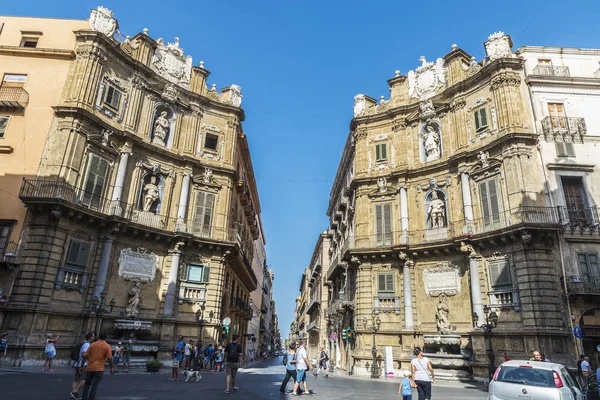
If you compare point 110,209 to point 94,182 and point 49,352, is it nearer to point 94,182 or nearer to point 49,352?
point 94,182

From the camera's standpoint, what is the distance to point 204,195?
1039 inches

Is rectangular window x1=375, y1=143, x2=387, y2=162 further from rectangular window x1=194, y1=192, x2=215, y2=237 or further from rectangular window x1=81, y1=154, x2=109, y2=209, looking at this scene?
rectangular window x1=81, y1=154, x2=109, y2=209

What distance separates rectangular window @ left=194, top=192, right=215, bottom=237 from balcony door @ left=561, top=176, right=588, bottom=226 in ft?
→ 68.8

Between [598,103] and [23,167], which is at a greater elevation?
[598,103]

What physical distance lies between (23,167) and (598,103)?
32307 millimetres

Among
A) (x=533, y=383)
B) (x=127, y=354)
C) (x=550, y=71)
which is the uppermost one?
(x=550, y=71)

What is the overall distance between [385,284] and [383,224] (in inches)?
162

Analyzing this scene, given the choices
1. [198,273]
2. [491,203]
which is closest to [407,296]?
[491,203]

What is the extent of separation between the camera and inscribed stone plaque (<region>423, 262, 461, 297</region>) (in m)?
23.1

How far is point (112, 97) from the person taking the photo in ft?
77.1

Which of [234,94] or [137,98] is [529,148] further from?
[137,98]

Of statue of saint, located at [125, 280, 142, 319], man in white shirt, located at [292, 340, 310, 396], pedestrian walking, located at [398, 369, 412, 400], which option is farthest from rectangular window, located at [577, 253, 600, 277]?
statue of saint, located at [125, 280, 142, 319]

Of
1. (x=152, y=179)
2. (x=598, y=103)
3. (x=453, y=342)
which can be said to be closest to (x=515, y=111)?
(x=598, y=103)

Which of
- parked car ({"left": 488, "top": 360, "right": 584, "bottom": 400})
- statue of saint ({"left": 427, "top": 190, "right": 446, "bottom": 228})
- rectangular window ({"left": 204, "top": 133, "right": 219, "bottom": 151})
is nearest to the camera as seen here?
parked car ({"left": 488, "top": 360, "right": 584, "bottom": 400})
